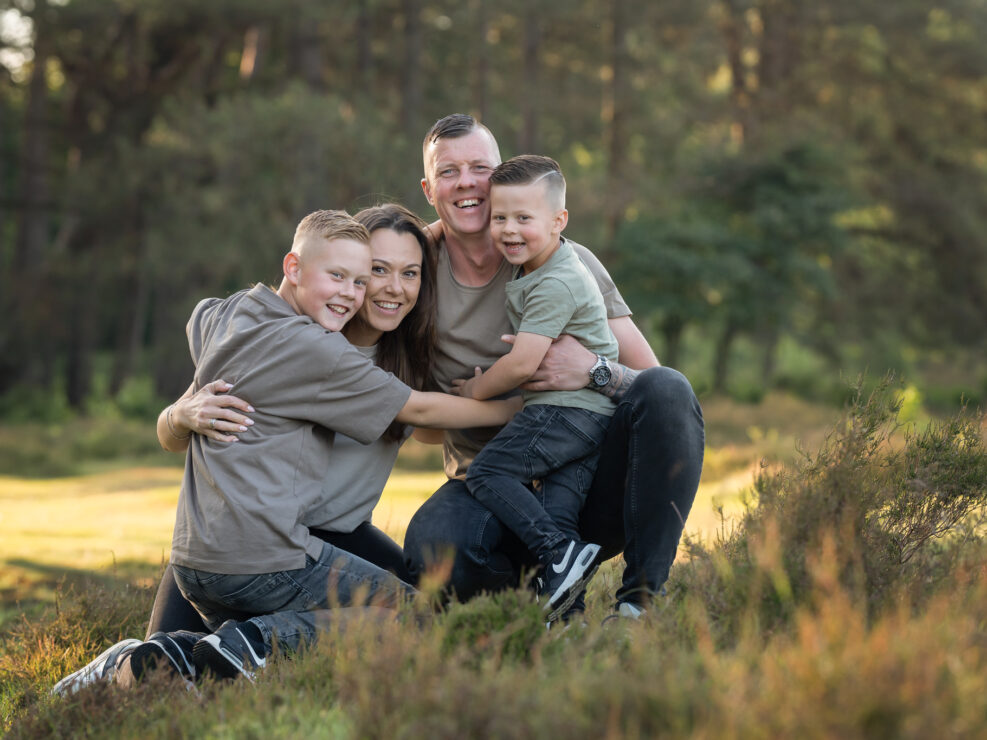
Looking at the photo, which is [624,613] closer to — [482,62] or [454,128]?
[454,128]

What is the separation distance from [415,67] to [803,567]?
1963 centimetres

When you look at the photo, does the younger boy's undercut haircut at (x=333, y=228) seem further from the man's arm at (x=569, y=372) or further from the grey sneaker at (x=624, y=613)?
the grey sneaker at (x=624, y=613)

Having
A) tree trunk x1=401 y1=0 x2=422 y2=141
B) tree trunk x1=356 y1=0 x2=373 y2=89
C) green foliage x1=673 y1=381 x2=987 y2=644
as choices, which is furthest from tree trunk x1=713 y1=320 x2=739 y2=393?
green foliage x1=673 y1=381 x2=987 y2=644

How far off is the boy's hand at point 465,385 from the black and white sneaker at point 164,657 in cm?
137

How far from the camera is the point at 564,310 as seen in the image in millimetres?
3910

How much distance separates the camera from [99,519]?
1112cm

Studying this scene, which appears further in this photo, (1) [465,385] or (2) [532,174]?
(1) [465,385]

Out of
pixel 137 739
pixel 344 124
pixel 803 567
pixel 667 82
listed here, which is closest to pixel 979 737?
pixel 803 567

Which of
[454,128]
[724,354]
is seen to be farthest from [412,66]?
[454,128]

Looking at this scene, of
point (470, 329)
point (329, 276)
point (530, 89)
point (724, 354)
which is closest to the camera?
point (329, 276)

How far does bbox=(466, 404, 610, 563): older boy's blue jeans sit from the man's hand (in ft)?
0.27

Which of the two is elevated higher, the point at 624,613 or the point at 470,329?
the point at 470,329

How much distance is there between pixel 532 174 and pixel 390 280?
26.9 inches

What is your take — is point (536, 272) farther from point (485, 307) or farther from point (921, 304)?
point (921, 304)
